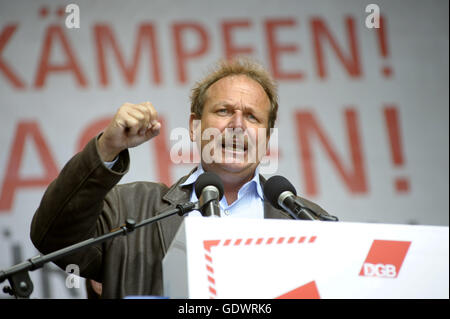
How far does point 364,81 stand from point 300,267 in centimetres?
290

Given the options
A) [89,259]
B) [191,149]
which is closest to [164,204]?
[89,259]

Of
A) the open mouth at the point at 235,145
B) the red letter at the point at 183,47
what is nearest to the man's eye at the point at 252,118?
the open mouth at the point at 235,145

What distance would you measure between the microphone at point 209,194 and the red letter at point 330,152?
7.11 ft

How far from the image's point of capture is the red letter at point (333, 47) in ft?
13.3

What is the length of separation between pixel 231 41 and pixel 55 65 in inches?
47.3

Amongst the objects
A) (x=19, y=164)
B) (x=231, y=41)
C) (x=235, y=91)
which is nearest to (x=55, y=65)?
(x=19, y=164)

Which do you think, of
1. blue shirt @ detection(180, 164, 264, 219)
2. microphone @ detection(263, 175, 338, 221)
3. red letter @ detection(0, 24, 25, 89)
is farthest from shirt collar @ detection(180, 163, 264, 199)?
red letter @ detection(0, 24, 25, 89)

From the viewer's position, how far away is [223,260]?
51.5 inches

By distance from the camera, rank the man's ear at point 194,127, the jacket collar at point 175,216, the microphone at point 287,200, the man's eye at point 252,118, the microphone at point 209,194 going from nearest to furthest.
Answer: the microphone at point 209,194 → the microphone at point 287,200 → the jacket collar at point 175,216 → the man's eye at point 252,118 → the man's ear at point 194,127

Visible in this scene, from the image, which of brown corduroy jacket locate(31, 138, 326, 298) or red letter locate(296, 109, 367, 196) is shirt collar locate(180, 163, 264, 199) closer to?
brown corduroy jacket locate(31, 138, 326, 298)

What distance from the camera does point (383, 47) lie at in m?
4.11

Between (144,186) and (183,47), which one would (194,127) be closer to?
(144,186)

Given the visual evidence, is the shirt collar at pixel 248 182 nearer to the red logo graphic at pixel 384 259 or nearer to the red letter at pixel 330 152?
the red logo graphic at pixel 384 259

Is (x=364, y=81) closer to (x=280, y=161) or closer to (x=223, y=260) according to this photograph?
(x=280, y=161)
